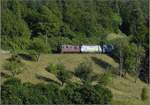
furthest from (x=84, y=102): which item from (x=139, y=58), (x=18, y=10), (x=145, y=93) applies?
(x=18, y=10)

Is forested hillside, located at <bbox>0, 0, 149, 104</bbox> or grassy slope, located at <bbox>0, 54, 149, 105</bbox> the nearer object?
forested hillside, located at <bbox>0, 0, 149, 104</bbox>

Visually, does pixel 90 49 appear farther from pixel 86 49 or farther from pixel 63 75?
pixel 63 75

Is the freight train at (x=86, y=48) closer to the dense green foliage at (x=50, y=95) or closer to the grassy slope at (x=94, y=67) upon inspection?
the grassy slope at (x=94, y=67)

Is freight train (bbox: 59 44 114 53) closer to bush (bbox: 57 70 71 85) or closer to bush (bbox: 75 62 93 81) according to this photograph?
bush (bbox: 75 62 93 81)

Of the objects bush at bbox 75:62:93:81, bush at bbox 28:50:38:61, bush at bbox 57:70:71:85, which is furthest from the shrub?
bush at bbox 28:50:38:61

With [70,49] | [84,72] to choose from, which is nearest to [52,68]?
[84,72]

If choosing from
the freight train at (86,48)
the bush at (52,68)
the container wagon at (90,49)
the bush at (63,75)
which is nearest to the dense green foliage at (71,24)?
the freight train at (86,48)
